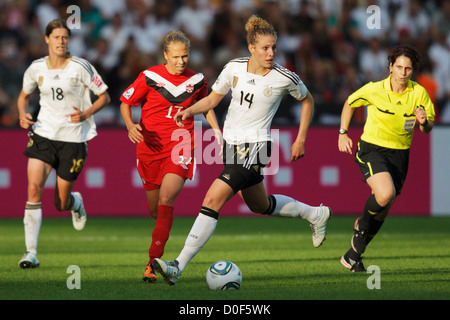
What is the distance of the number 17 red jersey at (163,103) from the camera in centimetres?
809

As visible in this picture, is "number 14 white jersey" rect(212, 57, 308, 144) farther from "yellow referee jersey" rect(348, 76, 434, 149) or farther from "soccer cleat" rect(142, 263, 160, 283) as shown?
"soccer cleat" rect(142, 263, 160, 283)

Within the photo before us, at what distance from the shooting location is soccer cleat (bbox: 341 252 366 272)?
26.5ft

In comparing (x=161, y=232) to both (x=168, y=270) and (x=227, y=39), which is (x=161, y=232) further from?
(x=227, y=39)

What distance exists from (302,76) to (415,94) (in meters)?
8.12

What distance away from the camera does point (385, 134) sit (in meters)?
8.23

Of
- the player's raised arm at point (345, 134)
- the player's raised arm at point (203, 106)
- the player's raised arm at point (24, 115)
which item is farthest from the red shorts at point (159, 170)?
the player's raised arm at point (345, 134)

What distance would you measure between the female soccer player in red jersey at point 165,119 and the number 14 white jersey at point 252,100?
2.14ft

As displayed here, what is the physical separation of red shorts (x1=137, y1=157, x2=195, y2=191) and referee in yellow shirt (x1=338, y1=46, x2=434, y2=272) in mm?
1503

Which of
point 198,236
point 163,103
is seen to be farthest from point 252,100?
point 198,236

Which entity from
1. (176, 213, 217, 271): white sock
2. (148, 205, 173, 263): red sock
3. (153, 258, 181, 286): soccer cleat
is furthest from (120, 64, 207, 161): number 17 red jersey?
(153, 258, 181, 286): soccer cleat

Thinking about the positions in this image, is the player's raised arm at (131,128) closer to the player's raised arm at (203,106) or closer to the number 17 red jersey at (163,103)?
the number 17 red jersey at (163,103)

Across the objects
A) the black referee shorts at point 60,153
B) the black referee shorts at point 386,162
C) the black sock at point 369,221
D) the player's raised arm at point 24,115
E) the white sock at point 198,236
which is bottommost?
the white sock at point 198,236

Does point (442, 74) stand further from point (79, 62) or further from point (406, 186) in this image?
point (79, 62)

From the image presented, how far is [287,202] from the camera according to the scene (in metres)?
8.32
